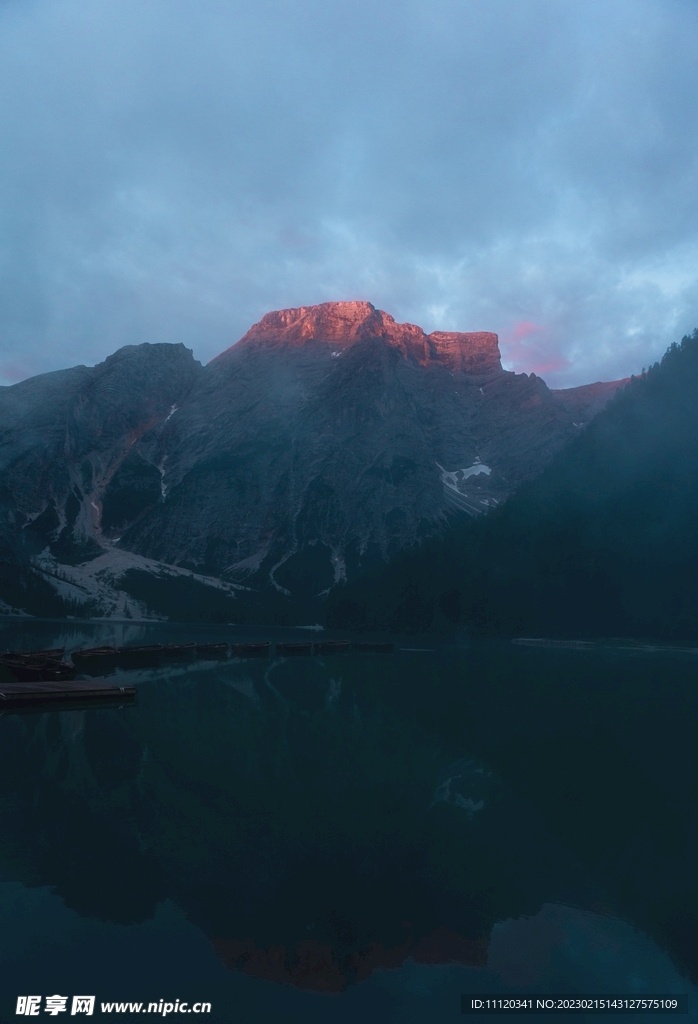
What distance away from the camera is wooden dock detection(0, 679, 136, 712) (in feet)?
136

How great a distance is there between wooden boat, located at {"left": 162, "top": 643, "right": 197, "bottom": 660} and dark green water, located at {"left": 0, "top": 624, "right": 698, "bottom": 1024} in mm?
52427

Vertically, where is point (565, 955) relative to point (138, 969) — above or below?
below

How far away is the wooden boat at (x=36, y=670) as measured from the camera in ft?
176

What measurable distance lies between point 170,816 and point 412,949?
9659mm

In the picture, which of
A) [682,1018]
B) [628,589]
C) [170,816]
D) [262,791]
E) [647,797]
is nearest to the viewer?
[682,1018]

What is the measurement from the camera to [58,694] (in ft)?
143

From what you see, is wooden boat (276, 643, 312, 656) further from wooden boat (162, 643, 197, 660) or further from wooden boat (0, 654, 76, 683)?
wooden boat (0, 654, 76, 683)

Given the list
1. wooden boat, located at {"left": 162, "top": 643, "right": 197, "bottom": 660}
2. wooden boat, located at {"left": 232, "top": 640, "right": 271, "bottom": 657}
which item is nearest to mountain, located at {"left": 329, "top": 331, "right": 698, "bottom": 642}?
wooden boat, located at {"left": 232, "top": 640, "right": 271, "bottom": 657}

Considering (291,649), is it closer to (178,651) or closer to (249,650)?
(249,650)

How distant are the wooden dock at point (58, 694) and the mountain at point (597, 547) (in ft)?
396

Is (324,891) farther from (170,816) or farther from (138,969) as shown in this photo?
(170,816)

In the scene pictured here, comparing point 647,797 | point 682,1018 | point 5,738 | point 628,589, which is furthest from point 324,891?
point 628,589

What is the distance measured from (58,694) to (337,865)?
1250 inches

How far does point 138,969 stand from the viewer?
505 inches
